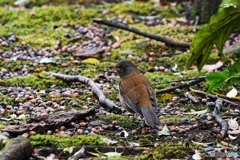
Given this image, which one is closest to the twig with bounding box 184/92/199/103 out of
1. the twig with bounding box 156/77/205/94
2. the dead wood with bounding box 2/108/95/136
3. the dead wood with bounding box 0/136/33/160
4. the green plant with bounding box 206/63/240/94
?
the twig with bounding box 156/77/205/94

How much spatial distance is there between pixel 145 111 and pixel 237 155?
125 centimetres

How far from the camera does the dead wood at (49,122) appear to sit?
594cm

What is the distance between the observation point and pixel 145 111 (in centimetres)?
650

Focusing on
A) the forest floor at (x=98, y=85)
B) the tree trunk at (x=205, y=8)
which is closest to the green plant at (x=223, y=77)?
the forest floor at (x=98, y=85)

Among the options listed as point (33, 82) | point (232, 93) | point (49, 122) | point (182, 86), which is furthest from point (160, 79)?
point (49, 122)

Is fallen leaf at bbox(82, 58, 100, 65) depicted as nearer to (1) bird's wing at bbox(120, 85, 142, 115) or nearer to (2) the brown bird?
(2) the brown bird

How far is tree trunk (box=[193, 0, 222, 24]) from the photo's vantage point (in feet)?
34.5

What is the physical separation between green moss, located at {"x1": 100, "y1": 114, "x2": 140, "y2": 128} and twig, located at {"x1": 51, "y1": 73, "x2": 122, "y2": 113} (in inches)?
7.9

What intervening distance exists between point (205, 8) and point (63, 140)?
554 centimetres

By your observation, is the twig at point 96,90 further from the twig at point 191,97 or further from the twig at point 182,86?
the twig at point 191,97

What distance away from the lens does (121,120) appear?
675 centimetres

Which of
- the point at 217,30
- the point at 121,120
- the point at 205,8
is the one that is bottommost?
the point at 121,120

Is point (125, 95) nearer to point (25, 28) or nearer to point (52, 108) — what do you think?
point (52, 108)

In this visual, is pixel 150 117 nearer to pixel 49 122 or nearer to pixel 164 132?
pixel 164 132
